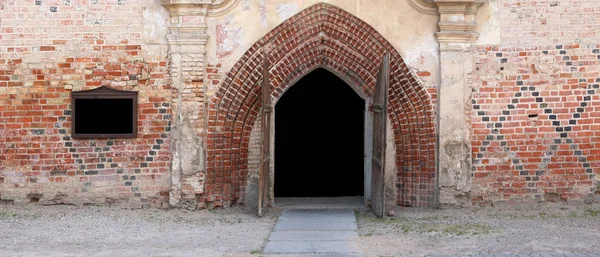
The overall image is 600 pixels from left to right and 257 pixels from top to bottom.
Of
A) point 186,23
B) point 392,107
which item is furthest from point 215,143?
point 392,107

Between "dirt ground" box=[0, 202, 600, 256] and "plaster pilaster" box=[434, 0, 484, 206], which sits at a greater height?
"plaster pilaster" box=[434, 0, 484, 206]

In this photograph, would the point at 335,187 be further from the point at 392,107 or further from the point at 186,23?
the point at 186,23

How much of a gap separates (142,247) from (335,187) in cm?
761

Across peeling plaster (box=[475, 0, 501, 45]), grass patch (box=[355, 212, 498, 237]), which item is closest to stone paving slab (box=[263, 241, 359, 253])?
grass patch (box=[355, 212, 498, 237])

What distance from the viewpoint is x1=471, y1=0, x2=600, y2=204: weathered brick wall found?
10.2m

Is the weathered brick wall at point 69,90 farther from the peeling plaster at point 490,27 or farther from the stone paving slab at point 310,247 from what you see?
the peeling plaster at point 490,27

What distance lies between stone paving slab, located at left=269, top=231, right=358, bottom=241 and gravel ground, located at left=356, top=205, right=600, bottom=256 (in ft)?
0.68

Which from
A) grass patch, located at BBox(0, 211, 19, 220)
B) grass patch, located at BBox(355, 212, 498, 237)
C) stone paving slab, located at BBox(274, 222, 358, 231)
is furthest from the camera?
grass patch, located at BBox(0, 211, 19, 220)

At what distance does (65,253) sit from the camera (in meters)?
7.42

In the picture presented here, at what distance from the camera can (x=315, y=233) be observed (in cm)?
850

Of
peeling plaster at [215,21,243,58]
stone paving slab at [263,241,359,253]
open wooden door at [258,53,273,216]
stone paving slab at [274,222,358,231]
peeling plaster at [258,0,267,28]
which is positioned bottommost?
stone paving slab at [263,241,359,253]

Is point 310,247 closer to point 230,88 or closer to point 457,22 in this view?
point 230,88

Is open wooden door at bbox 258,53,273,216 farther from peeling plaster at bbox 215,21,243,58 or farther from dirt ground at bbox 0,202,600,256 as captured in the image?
peeling plaster at bbox 215,21,243,58

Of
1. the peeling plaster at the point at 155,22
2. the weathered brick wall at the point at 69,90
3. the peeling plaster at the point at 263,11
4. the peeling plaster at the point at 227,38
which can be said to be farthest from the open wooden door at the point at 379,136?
the peeling plaster at the point at 155,22
